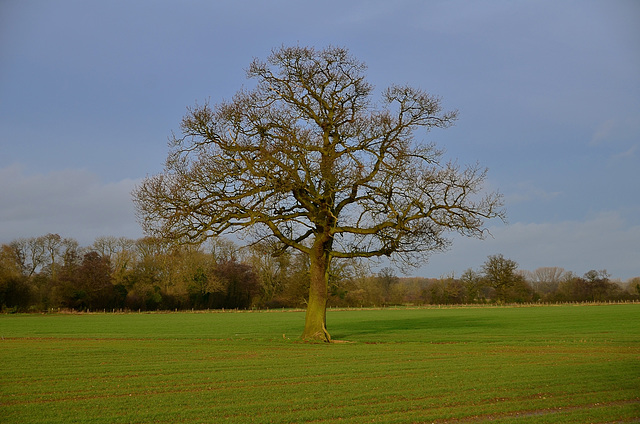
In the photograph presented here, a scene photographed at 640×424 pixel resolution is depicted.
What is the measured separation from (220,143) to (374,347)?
463 inches

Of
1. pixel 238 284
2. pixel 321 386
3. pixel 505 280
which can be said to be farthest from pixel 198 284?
pixel 321 386

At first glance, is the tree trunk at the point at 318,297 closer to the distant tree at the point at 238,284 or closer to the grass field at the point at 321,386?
the grass field at the point at 321,386

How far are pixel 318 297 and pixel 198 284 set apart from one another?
72.8 metres

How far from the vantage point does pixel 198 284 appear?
95.8 meters

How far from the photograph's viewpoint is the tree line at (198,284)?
84312 mm

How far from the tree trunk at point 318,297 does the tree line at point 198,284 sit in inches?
1886

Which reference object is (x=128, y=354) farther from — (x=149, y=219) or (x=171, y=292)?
(x=171, y=292)

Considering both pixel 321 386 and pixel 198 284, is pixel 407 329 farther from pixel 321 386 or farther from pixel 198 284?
pixel 198 284

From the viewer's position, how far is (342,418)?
9.86m

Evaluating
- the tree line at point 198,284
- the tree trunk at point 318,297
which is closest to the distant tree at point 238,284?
the tree line at point 198,284

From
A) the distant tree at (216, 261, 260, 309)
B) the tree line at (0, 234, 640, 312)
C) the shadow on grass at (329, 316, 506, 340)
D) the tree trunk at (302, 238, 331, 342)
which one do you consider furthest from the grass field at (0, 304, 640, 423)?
the distant tree at (216, 261, 260, 309)

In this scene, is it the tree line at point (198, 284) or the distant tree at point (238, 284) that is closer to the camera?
the tree line at point (198, 284)

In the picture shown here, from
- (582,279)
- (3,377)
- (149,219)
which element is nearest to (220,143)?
(149,219)

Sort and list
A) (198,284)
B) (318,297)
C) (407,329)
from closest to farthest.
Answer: (318,297) < (407,329) < (198,284)
